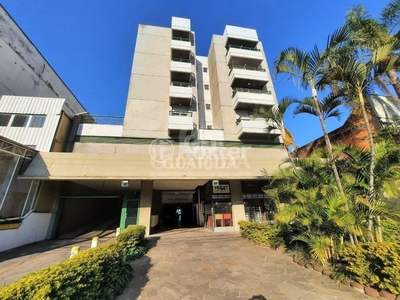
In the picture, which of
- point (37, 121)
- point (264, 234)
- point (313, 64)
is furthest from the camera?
point (37, 121)

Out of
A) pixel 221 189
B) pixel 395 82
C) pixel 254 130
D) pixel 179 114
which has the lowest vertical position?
pixel 221 189

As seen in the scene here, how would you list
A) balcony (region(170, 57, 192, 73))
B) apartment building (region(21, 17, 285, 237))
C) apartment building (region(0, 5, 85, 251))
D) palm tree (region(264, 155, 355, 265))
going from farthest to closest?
balcony (region(170, 57, 192, 73))
apartment building (region(21, 17, 285, 237))
apartment building (region(0, 5, 85, 251))
palm tree (region(264, 155, 355, 265))

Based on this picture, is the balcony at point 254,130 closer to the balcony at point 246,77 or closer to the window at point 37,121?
the balcony at point 246,77

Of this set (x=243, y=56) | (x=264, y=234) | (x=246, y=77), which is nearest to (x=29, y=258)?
(x=264, y=234)

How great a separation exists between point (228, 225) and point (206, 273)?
7.36m

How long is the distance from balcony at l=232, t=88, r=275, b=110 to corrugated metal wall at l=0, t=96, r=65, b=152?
14177mm

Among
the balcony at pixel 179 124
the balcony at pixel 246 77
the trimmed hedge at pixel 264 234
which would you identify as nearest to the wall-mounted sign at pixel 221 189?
the trimmed hedge at pixel 264 234

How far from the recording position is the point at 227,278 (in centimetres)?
458

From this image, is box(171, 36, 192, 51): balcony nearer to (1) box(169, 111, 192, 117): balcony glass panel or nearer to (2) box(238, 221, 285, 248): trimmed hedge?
(1) box(169, 111, 192, 117): balcony glass panel

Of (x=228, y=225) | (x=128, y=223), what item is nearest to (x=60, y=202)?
(x=128, y=223)

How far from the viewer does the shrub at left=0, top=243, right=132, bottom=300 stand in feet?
6.83

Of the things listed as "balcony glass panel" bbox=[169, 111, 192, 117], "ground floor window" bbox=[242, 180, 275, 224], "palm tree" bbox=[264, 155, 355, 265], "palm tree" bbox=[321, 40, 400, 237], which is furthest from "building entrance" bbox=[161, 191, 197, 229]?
"palm tree" bbox=[321, 40, 400, 237]

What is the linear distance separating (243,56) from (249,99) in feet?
17.7

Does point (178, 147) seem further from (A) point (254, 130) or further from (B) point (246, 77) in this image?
(B) point (246, 77)
